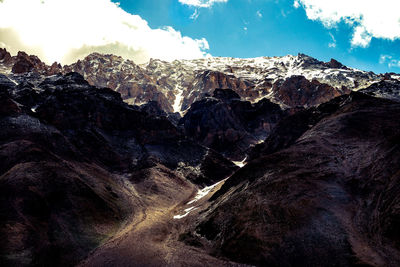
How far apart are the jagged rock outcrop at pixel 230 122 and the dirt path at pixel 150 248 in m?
68.5

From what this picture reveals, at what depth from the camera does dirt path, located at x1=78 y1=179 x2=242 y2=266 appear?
2672 centimetres

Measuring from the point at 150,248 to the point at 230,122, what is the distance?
9441cm

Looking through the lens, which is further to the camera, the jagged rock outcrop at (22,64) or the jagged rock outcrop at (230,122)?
the jagged rock outcrop at (22,64)

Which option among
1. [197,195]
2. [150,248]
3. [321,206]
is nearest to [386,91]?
[321,206]

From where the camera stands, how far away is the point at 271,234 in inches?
1035

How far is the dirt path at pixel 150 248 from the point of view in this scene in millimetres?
26719

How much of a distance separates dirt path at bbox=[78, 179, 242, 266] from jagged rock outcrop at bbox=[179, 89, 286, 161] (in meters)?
68.5

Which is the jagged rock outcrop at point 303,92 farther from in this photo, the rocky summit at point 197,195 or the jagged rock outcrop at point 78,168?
the jagged rock outcrop at point 78,168

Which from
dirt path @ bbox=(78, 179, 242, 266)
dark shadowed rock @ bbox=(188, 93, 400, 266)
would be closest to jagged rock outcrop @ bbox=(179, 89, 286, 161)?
dark shadowed rock @ bbox=(188, 93, 400, 266)

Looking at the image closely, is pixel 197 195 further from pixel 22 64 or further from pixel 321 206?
pixel 22 64

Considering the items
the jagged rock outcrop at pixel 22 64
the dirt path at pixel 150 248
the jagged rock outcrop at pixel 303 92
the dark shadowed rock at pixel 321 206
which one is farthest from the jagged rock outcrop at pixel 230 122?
the jagged rock outcrop at pixel 22 64

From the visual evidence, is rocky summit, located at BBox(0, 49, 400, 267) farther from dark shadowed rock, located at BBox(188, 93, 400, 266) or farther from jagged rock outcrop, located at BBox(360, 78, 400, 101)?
jagged rock outcrop, located at BBox(360, 78, 400, 101)

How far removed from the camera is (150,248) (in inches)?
1208

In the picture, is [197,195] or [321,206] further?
[197,195]
